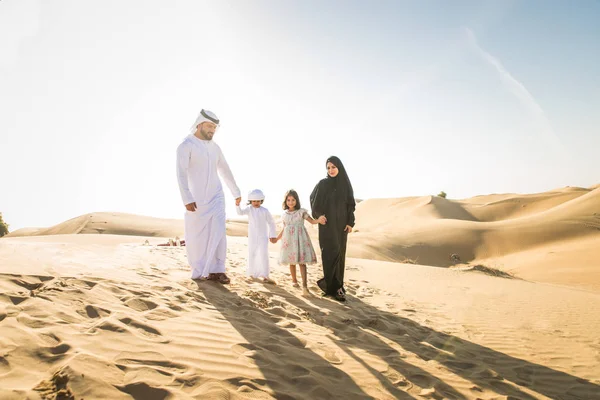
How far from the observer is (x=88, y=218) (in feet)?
82.7

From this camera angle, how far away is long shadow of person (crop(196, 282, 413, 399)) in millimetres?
2207

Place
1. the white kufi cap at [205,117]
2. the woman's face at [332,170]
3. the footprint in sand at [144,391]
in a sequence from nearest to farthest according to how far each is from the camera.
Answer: the footprint in sand at [144,391], the white kufi cap at [205,117], the woman's face at [332,170]

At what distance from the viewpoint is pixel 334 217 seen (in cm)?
567

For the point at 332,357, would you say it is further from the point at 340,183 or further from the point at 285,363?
the point at 340,183

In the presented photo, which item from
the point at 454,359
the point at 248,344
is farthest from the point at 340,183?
the point at 248,344

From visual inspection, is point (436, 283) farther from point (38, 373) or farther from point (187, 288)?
point (38, 373)

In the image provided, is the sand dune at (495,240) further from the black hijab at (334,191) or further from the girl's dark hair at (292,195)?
the girl's dark hair at (292,195)

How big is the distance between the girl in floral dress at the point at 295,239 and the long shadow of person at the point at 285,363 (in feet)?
6.65

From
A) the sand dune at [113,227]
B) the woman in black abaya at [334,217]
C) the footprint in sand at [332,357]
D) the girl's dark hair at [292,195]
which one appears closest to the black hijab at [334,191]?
the woman in black abaya at [334,217]

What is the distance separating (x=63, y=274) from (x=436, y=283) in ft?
26.1

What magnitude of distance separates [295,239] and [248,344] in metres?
3.11

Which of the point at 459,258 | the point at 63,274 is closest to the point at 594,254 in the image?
the point at 459,258

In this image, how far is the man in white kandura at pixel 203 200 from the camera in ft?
16.3

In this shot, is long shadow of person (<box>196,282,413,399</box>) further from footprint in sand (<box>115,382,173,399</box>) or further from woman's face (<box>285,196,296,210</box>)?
woman's face (<box>285,196,296,210</box>)
